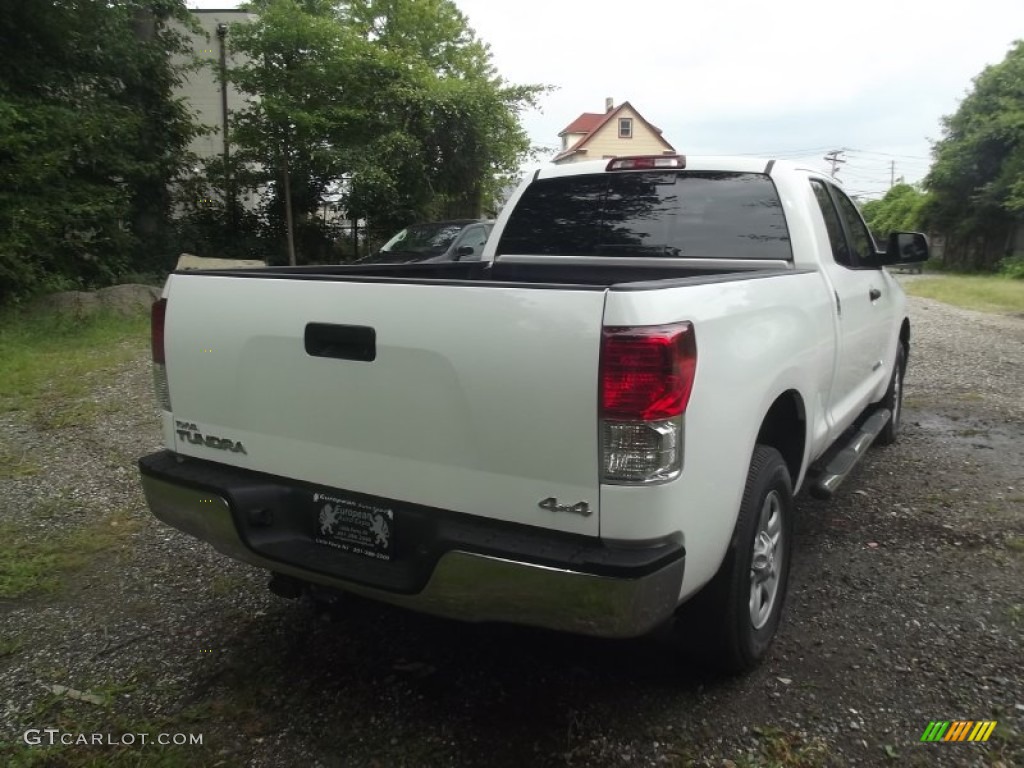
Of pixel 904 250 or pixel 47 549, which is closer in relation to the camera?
pixel 47 549

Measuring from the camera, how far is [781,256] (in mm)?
3570

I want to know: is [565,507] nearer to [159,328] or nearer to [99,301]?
[159,328]

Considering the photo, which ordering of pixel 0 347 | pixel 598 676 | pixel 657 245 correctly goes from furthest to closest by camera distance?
pixel 0 347 → pixel 657 245 → pixel 598 676

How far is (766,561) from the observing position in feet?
9.21

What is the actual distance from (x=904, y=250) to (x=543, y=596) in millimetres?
3524

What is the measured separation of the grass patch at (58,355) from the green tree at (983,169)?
28.1 meters

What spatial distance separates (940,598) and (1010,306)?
15.8m

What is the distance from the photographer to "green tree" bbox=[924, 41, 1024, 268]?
2823 centimetres

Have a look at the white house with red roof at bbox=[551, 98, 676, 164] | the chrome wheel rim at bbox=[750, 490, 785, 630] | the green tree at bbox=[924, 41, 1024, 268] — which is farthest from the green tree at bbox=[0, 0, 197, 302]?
the white house with red roof at bbox=[551, 98, 676, 164]

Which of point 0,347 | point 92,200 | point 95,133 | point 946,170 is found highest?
point 946,170

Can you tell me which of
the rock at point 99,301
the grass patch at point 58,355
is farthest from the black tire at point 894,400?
the rock at point 99,301

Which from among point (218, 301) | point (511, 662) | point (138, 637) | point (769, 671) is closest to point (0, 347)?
point (138, 637)

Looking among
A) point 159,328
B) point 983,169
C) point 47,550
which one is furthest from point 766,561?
point 983,169

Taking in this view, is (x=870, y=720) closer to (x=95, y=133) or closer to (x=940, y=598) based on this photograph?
(x=940, y=598)
